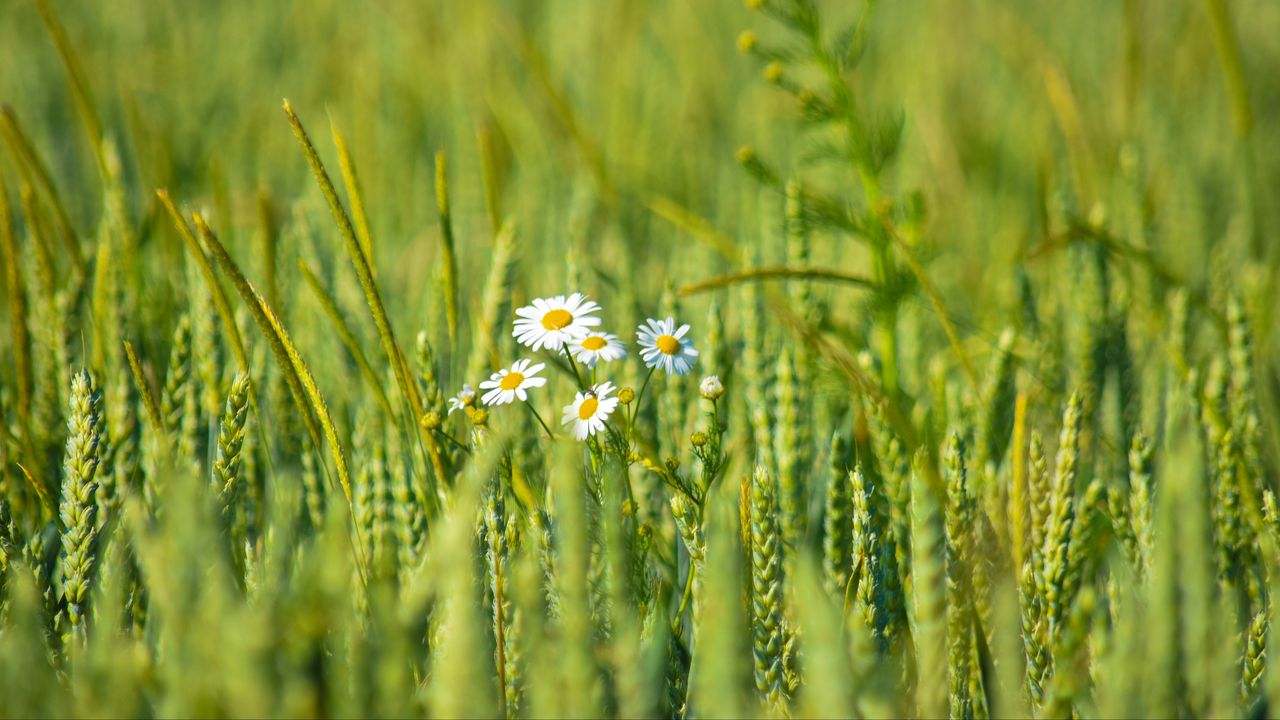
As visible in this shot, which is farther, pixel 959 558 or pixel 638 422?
pixel 638 422

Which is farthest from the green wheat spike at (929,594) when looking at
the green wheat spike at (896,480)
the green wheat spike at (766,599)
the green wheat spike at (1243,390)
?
the green wheat spike at (1243,390)

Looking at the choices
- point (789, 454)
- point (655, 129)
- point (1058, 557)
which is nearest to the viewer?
point (1058, 557)

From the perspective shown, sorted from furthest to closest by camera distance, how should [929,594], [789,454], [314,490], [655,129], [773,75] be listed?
1. [655,129]
2. [773,75]
3. [314,490]
4. [789,454]
5. [929,594]

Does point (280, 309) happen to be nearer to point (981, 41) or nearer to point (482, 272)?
point (482, 272)

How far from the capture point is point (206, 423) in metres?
0.99

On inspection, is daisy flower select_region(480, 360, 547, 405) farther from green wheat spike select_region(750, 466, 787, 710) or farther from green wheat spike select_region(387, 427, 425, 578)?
green wheat spike select_region(750, 466, 787, 710)

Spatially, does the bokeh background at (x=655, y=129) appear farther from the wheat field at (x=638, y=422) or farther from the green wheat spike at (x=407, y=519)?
the green wheat spike at (x=407, y=519)

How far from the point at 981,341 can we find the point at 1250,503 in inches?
26.4

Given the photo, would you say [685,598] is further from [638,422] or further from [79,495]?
[79,495]

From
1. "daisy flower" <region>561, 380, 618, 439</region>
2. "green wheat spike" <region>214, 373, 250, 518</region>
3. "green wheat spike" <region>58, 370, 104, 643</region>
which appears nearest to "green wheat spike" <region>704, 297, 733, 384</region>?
"daisy flower" <region>561, 380, 618, 439</region>

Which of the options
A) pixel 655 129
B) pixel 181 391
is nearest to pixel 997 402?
pixel 181 391

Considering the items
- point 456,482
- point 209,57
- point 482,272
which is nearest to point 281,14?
point 209,57

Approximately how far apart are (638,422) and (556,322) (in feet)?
0.68

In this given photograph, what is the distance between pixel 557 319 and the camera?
89cm
